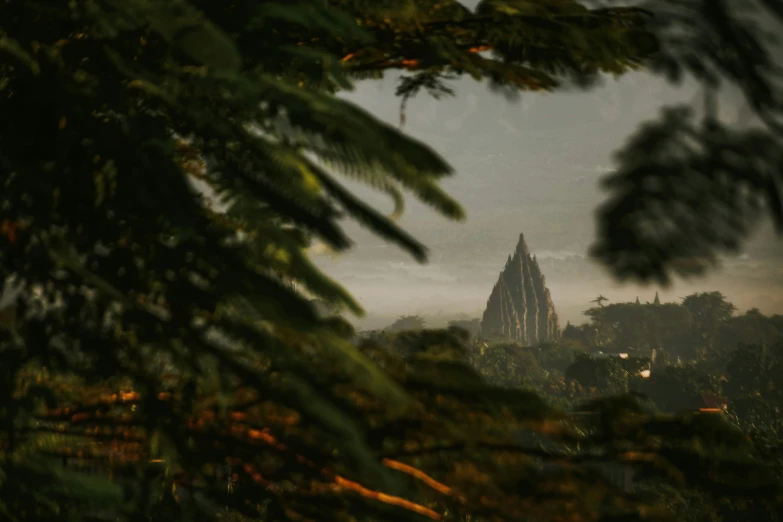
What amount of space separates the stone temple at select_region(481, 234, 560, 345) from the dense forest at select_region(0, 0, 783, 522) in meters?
125

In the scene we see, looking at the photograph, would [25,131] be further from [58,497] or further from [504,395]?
[504,395]

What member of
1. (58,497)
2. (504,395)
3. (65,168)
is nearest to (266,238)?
(65,168)

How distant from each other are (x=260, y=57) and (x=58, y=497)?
1.43 metres

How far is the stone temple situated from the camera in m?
130

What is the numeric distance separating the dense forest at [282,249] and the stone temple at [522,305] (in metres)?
125

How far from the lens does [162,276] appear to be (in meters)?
1.59

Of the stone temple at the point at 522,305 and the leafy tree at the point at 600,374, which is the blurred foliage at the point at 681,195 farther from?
the stone temple at the point at 522,305

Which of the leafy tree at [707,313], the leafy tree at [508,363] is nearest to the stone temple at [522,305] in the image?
the leafy tree at [707,313]

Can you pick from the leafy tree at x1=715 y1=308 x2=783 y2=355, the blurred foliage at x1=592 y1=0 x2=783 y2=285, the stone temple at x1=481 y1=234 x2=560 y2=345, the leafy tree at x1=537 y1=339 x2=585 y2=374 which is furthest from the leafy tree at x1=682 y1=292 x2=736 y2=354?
the blurred foliage at x1=592 y1=0 x2=783 y2=285

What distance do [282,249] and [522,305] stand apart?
136069mm

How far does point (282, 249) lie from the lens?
135cm

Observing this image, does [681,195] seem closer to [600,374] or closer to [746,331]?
[600,374]

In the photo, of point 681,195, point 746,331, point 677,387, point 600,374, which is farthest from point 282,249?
point 746,331

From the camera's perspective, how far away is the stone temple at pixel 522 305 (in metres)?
130
